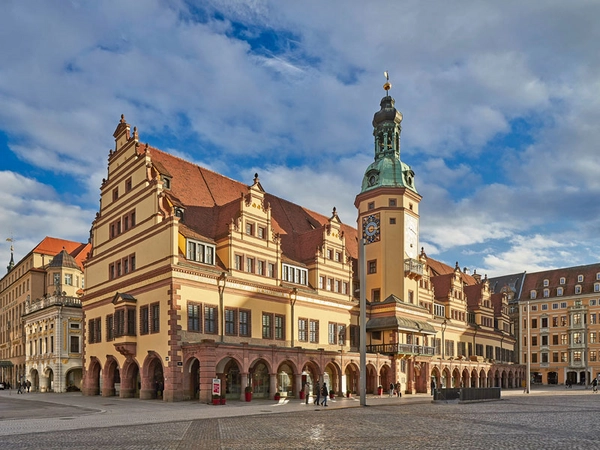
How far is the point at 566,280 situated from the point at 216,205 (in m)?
84.4

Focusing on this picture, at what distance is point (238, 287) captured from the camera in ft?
155

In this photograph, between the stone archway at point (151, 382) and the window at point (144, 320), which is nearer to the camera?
the stone archway at point (151, 382)

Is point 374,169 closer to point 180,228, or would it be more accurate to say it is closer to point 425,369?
point 425,369

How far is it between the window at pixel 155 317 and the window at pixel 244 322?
20.6 ft

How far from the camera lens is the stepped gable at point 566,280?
110 metres

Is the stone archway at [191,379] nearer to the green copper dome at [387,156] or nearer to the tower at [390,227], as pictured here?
the tower at [390,227]

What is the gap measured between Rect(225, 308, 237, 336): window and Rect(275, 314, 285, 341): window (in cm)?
478

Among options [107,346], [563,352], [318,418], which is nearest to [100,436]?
[318,418]

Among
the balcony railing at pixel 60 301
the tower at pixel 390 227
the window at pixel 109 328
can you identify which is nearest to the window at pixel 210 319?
the window at pixel 109 328

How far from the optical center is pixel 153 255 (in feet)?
148

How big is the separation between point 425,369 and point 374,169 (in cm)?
2143

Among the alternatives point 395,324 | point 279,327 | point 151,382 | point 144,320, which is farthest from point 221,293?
point 395,324

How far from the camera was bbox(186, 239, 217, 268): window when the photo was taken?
4481 cm

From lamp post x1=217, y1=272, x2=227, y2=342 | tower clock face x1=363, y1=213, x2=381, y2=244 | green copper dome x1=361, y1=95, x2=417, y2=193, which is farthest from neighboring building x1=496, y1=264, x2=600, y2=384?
lamp post x1=217, y1=272, x2=227, y2=342
